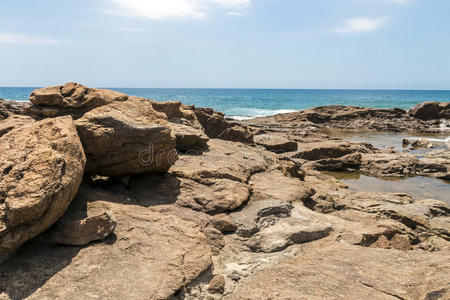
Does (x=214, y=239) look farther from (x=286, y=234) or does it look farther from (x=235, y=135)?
(x=235, y=135)

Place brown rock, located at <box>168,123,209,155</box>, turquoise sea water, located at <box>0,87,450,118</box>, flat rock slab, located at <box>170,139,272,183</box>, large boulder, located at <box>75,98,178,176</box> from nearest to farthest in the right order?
large boulder, located at <box>75,98,178,176</box>
flat rock slab, located at <box>170,139,272,183</box>
brown rock, located at <box>168,123,209,155</box>
turquoise sea water, located at <box>0,87,450,118</box>

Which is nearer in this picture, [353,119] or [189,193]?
[189,193]

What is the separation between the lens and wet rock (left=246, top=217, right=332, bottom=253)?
5.04 m

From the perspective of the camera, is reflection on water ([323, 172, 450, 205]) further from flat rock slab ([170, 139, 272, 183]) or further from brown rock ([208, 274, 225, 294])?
brown rock ([208, 274, 225, 294])

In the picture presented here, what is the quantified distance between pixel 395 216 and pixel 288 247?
3439mm

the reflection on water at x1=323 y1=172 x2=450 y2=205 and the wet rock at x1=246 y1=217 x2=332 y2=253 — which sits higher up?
the wet rock at x1=246 y1=217 x2=332 y2=253

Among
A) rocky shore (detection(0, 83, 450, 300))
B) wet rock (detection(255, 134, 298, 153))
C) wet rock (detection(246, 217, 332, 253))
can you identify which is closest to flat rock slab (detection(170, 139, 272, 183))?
rocky shore (detection(0, 83, 450, 300))

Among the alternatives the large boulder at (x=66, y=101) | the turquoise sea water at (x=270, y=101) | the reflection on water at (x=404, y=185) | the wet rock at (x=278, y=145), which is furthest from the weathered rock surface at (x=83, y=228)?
the turquoise sea water at (x=270, y=101)

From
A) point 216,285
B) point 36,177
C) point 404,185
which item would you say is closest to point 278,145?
point 404,185

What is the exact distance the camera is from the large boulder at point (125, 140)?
527cm

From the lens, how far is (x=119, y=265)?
12.8 ft

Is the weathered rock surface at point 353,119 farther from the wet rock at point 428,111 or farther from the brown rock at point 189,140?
the brown rock at point 189,140

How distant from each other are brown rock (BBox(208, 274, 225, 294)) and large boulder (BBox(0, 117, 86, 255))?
1.88 m

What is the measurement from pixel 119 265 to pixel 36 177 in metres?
1.28
